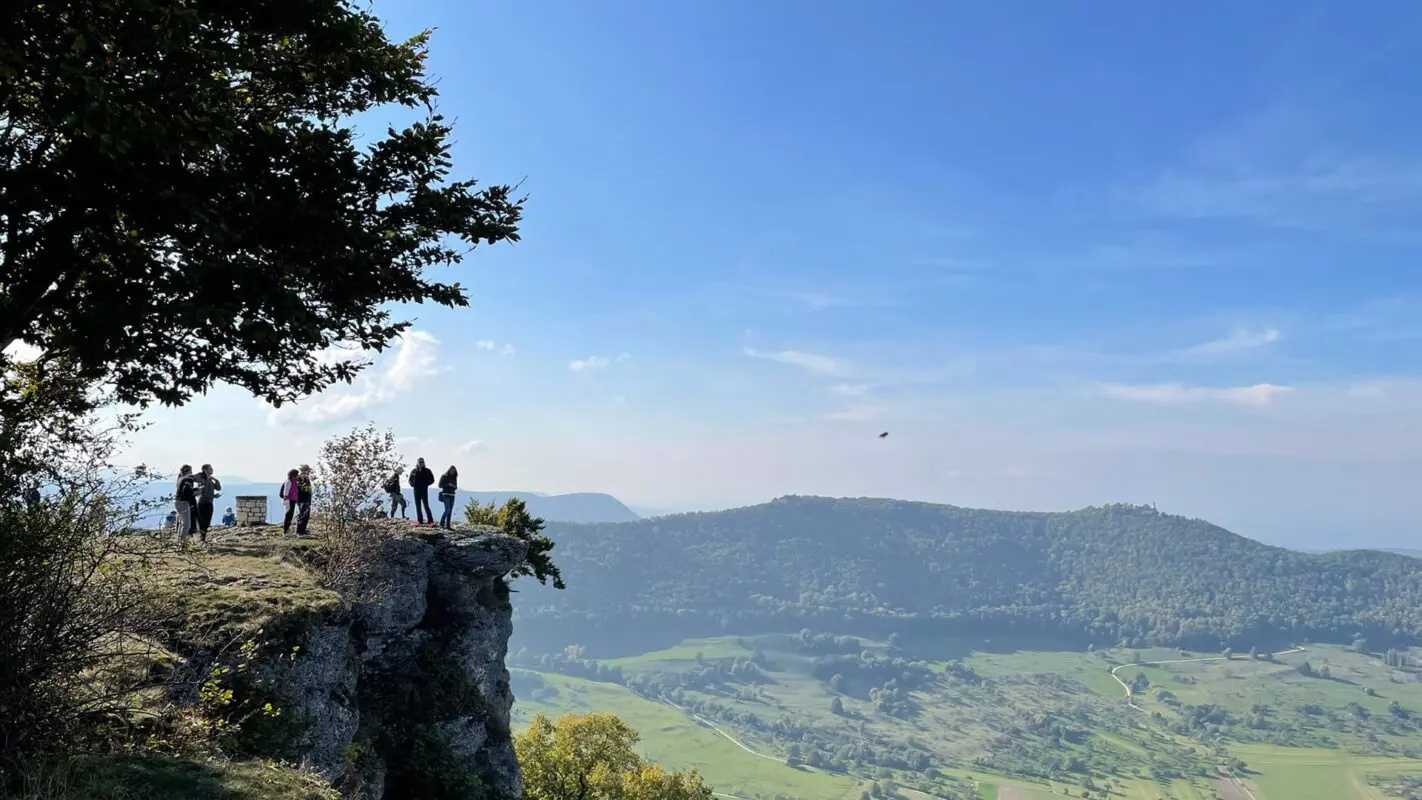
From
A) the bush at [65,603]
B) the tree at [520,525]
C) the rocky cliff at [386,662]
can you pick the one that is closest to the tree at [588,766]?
the tree at [520,525]

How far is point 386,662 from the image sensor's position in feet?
72.8

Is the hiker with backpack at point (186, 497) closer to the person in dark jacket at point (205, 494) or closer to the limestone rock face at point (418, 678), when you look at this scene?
the person in dark jacket at point (205, 494)

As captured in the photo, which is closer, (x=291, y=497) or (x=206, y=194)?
(x=206, y=194)

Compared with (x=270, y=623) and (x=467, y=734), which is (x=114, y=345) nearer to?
(x=270, y=623)

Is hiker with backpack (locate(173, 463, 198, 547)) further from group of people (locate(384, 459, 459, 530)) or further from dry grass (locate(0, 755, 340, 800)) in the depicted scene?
dry grass (locate(0, 755, 340, 800))

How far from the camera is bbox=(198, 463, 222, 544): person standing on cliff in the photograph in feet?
64.0

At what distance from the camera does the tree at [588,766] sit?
36031mm

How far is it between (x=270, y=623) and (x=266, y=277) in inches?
333

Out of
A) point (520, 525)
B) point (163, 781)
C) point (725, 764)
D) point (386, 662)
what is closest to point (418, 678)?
point (386, 662)

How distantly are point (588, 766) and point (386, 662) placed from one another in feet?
63.5

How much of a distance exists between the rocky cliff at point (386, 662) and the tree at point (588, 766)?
33.6ft

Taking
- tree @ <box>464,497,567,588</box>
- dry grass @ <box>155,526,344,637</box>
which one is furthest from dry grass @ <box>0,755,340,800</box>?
tree @ <box>464,497,567,588</box>

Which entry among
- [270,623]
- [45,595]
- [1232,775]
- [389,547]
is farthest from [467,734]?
[1232,775]

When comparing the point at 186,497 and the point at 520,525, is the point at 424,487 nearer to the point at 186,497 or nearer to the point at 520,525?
the point at 186,497
